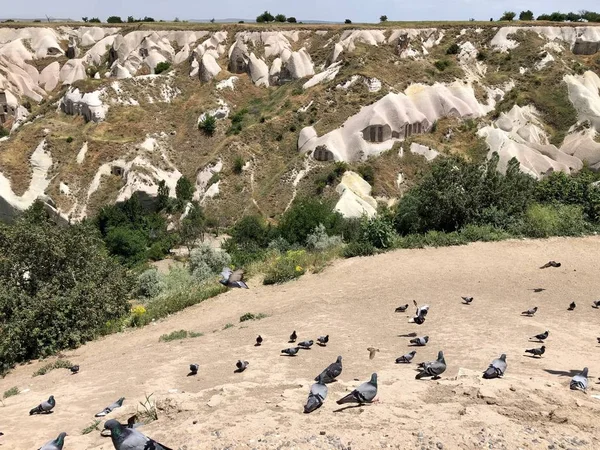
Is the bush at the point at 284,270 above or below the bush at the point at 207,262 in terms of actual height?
above

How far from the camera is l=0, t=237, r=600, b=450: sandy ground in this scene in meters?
6.58

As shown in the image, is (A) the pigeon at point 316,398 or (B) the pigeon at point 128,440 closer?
(B) the pigeon at point 128,440

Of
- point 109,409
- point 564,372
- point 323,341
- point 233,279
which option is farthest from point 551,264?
point 109,409

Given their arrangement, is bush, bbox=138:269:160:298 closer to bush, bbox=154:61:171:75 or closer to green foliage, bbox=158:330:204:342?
green foliage, bbox=158:330:204:342

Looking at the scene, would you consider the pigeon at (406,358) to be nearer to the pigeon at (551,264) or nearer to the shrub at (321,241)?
the pigeon at (551,264)

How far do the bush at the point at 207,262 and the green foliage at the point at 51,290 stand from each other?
13.0 feet

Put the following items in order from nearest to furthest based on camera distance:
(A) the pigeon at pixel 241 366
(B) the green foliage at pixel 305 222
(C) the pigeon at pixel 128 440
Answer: (C) the pigeon at pixel 128 440
(A) the pigeon at pixel 241 366
(B) the green foliage at pixel 305 222

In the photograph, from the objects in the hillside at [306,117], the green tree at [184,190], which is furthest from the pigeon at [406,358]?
the green tree at [184,190]

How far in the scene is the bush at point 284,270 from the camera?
695 inches

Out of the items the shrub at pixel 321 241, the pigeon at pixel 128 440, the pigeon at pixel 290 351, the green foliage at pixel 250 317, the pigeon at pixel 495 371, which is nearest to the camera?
the pigeon at pixel 128 440

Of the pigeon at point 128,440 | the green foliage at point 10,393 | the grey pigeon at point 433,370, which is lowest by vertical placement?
the green foliage at point 10,393

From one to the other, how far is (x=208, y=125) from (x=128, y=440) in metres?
51.0

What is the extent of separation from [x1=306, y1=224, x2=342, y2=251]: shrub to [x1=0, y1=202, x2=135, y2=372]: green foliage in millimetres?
7999

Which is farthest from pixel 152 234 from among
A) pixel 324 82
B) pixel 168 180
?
pixel 324 82
